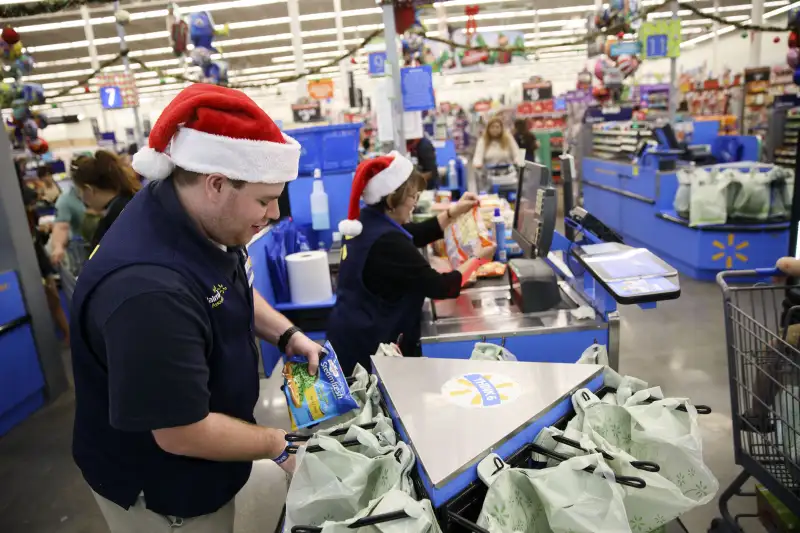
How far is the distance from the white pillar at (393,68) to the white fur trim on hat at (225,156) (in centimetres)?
311

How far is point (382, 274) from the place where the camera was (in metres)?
2.55

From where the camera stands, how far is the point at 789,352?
6.89 ft

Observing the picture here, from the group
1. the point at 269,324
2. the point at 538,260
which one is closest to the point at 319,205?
the point at 538,260

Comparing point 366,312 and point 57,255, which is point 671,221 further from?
point 57,255

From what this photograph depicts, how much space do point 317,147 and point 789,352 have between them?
3569 mm

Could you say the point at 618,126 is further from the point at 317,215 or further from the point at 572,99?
the point at 317,215

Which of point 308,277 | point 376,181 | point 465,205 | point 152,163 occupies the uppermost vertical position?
point 152,163

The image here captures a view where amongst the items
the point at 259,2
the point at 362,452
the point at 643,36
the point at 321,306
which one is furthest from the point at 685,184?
the point at 259,2

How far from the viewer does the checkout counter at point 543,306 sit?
2451 millimetres

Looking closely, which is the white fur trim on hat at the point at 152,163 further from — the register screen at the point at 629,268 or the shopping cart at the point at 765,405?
the shopping cart at the point at 765,405

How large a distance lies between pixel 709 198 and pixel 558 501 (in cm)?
532

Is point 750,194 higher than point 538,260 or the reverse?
the reverse

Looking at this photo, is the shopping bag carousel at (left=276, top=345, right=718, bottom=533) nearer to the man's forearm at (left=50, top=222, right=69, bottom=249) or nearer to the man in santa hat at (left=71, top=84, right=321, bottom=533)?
the man in santa hat at (left=71, top=84, right=321, bottom=533)

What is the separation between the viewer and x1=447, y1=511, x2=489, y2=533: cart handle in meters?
0.94
